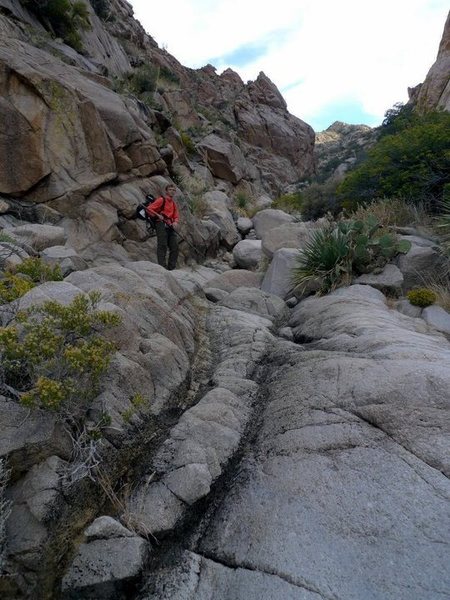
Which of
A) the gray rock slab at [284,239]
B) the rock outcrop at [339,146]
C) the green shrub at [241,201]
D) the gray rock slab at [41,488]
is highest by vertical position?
the rock outcrop at [339,146]

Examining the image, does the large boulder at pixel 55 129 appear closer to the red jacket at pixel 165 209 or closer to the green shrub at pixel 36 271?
the red jacket at pixel 165 209

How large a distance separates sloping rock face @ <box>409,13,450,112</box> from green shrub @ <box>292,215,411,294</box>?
68.5 feet

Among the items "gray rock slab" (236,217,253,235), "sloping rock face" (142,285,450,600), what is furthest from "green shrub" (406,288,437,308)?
"gray rock slab" (236,217,253,235)

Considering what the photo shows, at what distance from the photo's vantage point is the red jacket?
11.0 meters

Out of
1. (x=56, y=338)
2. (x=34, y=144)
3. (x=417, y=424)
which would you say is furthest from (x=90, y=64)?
(x=417, y=424)

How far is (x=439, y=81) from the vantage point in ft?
89.5

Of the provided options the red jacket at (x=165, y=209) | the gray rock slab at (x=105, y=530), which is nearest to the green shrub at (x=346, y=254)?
the red jacket at (x=165, y=209)

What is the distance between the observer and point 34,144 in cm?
997

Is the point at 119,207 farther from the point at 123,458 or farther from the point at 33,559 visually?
the point at 33,559

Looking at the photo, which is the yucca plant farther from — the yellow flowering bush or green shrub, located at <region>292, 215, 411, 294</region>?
the yellow flowering bush

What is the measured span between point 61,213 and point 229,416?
8119 millimetres

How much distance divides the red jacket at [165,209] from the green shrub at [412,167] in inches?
255

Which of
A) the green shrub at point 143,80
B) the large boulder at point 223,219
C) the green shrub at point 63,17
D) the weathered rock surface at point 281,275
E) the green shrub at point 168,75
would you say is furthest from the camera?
the green shrub at point 168,75

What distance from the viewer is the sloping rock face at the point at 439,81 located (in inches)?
1047
